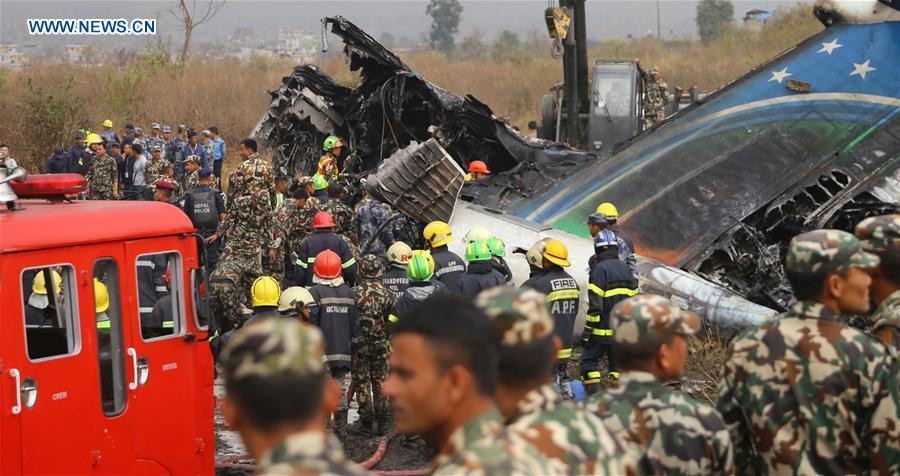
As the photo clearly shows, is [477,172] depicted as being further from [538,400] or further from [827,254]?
[538,400]

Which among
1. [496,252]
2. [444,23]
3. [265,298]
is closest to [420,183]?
[496,252]

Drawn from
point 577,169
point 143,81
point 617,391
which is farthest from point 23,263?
point 143,81

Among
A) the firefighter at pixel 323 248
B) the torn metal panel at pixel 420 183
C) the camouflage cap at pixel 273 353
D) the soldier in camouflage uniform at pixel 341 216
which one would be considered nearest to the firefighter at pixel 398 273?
the firefighter at pixel 323 248

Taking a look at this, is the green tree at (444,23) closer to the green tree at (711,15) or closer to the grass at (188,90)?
the green tree at (711,15)

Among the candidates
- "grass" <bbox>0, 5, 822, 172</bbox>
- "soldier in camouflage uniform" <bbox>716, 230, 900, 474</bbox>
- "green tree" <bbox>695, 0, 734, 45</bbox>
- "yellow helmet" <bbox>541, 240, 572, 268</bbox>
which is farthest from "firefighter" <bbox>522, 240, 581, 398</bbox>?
"green tree" <bbox>695, 0, 734, 45</bbox>

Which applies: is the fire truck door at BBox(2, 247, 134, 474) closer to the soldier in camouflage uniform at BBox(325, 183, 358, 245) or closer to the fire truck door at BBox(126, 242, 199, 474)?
the fire truck door at BBox(126, 242, 199, 474)

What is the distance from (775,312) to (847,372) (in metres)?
6.45

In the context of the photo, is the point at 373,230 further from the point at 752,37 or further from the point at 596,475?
the point at 752,37

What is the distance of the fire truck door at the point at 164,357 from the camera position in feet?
21.6

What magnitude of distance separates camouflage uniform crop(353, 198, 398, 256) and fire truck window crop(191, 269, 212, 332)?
5.23m

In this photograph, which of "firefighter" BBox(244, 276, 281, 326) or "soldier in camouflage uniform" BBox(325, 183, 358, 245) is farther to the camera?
"soldier in camouflage uniform" BBox(325, 183, 358, 245)

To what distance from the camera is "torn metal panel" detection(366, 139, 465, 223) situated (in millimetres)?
11945

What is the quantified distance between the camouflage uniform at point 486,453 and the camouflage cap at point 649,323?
113 centimetres

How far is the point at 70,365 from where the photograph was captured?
20.2ft
